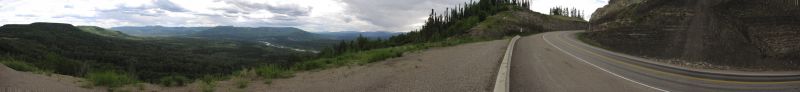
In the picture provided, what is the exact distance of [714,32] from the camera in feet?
79.6

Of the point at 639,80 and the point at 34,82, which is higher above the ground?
the point at 34,82

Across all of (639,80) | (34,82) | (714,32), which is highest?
(714,32)

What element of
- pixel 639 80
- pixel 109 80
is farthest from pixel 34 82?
Result: pixel 639 80

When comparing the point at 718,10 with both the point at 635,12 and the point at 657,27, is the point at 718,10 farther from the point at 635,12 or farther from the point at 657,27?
the point at 635,12

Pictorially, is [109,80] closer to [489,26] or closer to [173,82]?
[173,82]

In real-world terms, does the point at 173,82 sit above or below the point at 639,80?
above

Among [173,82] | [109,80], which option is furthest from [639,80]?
[109,80]

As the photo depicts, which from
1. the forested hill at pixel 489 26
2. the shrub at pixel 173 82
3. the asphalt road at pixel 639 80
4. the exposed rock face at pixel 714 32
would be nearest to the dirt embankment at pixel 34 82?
the shrub at pixel 173 82

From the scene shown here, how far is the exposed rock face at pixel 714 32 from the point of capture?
21016mm

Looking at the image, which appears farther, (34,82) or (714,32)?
(714,32)

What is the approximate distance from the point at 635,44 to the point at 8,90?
1082 inches

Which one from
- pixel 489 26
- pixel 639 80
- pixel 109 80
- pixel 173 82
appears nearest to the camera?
pixel 109 80

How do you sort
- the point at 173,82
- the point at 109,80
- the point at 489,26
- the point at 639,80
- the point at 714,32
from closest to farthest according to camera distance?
the point at 109,80
the point at 173,82
the point at 639,80
the point at 714,32
the point at 489,26

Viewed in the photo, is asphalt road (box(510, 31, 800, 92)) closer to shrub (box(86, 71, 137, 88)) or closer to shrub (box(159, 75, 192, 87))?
shrub (box(159, 75, 192, 87))
